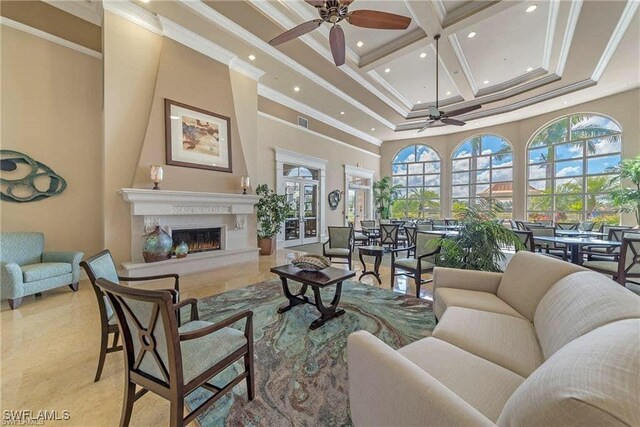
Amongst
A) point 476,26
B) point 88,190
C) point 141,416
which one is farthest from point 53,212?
point 476,26

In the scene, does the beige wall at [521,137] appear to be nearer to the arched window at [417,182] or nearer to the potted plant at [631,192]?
the arched window at [417,182]

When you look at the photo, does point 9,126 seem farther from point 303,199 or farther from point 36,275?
point 303,199

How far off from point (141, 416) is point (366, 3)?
564 centimetres

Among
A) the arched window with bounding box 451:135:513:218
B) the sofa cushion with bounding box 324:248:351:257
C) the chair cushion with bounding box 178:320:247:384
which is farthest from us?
the arched window with bounding box 451:135:513:218

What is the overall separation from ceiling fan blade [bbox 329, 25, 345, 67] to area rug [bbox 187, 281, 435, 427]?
10.8ft

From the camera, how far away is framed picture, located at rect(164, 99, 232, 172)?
4453 mm

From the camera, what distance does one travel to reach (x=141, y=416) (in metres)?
1.53

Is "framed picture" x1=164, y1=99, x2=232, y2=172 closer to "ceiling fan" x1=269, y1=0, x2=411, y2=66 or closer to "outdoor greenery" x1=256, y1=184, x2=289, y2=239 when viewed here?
"outdoor greenery" x1=256, y1=184, x2=289, y2=239

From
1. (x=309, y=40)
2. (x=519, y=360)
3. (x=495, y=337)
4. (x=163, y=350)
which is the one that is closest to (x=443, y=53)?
(x=309, y=40)

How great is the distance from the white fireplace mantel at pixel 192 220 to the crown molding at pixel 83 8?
114 inches

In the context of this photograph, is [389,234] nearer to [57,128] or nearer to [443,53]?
[443,53]

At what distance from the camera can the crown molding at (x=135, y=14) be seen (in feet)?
12.6

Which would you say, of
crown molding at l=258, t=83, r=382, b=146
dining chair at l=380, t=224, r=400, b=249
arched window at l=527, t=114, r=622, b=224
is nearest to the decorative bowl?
dining chair at l=380, t=224, r=400, b=249

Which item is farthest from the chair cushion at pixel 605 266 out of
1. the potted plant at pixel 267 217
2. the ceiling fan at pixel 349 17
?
the potted plant at pixel 267 217
